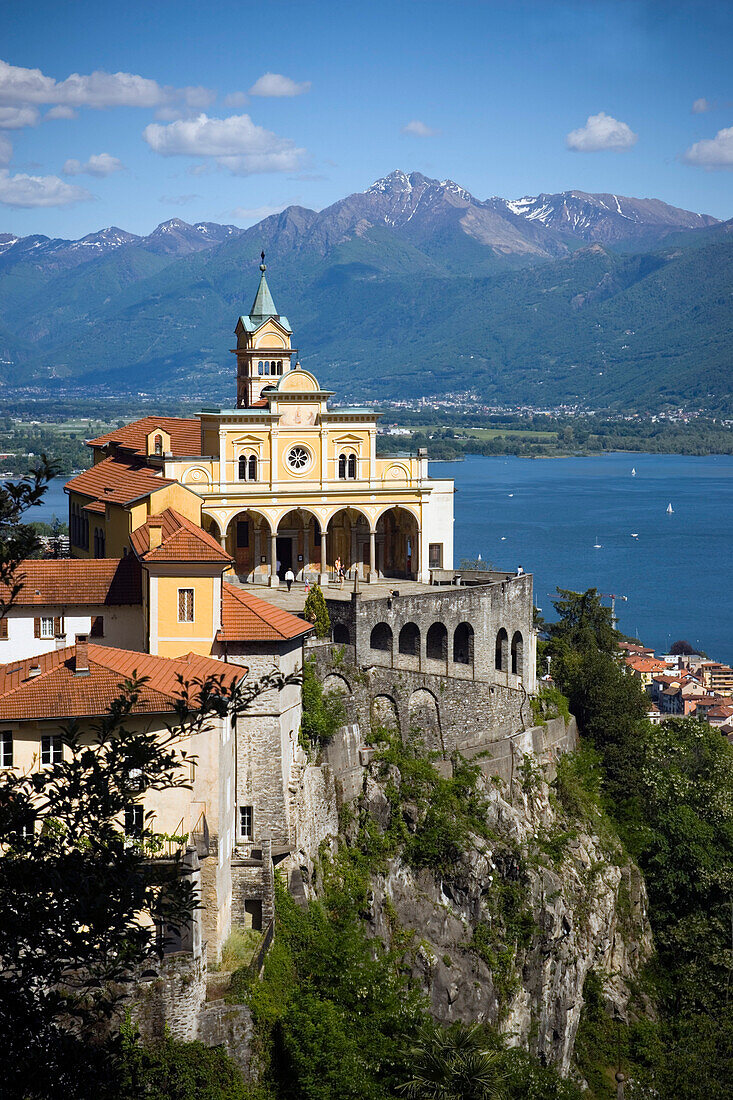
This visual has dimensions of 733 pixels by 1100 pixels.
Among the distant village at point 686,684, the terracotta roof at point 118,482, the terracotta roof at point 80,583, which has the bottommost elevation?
the distant village at point 686,684

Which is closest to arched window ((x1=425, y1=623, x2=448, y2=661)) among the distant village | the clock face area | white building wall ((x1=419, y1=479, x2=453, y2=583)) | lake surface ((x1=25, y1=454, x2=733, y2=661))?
white building wall ((x1=419, y1=479, x2=453, y2=583))

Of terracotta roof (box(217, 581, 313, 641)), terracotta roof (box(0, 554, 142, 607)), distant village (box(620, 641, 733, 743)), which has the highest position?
terracotta roof (box(0, 554, 142, 607))

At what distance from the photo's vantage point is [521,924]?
3950cm

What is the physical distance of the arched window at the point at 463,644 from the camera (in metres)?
45.4

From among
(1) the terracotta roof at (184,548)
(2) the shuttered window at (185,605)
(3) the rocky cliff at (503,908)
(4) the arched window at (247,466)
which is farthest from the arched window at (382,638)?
(2) the shuttered window at (185,605)

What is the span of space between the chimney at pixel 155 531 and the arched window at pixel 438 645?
10.5m

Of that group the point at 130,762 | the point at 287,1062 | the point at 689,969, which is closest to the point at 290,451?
the point at 689,969

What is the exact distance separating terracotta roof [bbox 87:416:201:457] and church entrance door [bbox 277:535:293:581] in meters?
4.47

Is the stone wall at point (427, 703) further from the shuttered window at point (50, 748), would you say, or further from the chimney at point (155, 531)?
the shuttered window at point (50, 748)

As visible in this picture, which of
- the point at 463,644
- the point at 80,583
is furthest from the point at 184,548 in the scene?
the point at 463,644

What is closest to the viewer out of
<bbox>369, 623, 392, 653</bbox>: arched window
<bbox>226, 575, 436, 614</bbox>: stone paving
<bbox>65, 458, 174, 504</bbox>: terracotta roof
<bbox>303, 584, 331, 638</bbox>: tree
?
<bbox>303, 584, 331, 638</bbox>: tree

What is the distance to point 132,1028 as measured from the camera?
2519cm

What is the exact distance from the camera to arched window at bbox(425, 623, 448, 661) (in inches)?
1759

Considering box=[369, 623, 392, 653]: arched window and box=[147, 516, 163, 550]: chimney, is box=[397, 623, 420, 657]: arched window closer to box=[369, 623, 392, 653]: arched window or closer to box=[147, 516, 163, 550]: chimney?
box=[369, 623, 392, 653]: arched window
